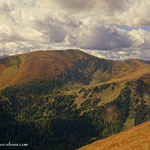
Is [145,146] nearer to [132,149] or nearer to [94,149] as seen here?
[132,149]

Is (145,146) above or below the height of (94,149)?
above

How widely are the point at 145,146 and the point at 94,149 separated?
26.2m

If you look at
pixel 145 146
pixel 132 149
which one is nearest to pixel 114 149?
pixel 132 149

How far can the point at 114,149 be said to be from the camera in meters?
57.2

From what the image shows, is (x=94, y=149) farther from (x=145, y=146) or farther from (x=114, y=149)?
(x=145, y=146)

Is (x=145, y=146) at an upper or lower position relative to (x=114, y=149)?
upper

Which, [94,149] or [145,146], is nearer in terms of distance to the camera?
[145,146]

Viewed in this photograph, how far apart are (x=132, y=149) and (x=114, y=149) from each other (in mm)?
9927

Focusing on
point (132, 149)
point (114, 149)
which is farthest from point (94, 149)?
point (132, 149)

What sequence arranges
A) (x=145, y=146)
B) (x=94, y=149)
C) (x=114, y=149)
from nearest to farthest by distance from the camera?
(x=145, y=146) → (x=114, y=149) → (x=94, y=149)

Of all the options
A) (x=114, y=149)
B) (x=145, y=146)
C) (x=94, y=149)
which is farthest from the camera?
(x=94, y=149)

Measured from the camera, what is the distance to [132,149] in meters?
48.6

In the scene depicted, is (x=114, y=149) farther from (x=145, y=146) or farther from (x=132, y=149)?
(x=145, y=146)

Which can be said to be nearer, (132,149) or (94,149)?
(132,149)
